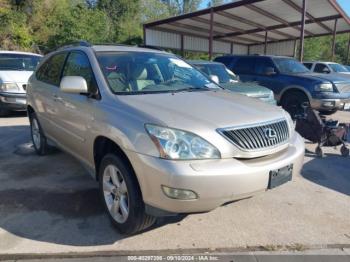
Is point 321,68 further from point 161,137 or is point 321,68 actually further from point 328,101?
point 161,137

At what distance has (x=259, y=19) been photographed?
18.5 m

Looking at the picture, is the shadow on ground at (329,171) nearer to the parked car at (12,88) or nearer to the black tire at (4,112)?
the parked car at (12,88)

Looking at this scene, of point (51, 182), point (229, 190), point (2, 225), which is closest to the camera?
point (229, 190)

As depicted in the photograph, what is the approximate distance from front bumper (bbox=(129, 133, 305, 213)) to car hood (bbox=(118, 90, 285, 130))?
1.06 ft

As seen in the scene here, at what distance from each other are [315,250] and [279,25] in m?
19.5

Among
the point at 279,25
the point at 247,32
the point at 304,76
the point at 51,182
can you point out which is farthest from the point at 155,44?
the point at 51,182

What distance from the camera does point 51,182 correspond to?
4.41 metres

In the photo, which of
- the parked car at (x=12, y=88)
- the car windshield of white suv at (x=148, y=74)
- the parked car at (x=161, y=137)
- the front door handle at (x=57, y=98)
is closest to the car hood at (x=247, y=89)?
the car windshield of white suv at (x=148, y=74)

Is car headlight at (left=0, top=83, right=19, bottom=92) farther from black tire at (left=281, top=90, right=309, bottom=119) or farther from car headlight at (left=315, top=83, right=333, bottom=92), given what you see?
car headlight at (left=315, top=83, right=333, bottom=92)

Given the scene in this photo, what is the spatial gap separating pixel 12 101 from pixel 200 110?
22.5 feet

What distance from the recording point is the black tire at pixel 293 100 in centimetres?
916

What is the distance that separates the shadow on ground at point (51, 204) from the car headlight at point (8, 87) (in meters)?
3.49

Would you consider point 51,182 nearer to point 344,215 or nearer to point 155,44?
point 344,215

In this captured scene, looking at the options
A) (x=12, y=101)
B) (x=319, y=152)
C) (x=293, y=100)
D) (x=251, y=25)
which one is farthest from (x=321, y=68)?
(x=12, y=101)
